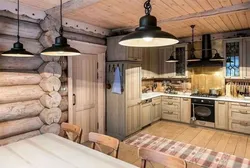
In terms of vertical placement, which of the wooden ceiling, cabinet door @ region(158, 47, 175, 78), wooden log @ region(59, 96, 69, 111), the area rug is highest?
the wooden ceiling

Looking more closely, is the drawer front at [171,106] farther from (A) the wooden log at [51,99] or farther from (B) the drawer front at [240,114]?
(A) the wooden log at [51,99]

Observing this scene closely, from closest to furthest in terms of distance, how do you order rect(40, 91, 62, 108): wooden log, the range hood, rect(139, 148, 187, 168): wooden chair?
rect(139, 148, 187, 168): wooden chair
rect(40, 91, 62, 108): wooden log
the range hood

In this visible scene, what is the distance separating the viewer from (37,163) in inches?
64.6

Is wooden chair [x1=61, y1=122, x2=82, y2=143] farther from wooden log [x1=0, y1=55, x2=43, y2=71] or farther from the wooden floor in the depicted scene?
the wooden floor

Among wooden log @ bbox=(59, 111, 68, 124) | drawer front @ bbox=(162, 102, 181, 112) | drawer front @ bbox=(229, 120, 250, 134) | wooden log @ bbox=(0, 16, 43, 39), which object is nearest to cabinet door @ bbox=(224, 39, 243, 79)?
drawer front @ bbox=(229, 120, 250, 134)

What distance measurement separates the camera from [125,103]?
13.3ft

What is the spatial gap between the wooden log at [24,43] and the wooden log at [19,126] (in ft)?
3.63

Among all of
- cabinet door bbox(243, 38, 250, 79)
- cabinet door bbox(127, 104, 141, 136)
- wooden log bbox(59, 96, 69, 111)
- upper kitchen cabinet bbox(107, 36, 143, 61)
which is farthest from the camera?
cabinet door bbox(243, 38, 250, 79)

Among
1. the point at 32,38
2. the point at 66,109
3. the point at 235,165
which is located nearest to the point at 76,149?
the point at 66,109

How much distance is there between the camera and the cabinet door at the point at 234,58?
4613 millimetres

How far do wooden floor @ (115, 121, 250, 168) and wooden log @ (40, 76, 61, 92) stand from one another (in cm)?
175

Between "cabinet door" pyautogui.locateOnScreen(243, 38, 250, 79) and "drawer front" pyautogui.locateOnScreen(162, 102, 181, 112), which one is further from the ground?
"cabinet door" pyautogui.locateOnScreen(243, 38, 250, 79)

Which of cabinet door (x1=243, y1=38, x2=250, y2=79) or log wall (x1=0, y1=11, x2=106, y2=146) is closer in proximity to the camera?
log wall (x1=0, y1=11, x2=106, y2=146)

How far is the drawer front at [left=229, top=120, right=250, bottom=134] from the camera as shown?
4.33 metres
